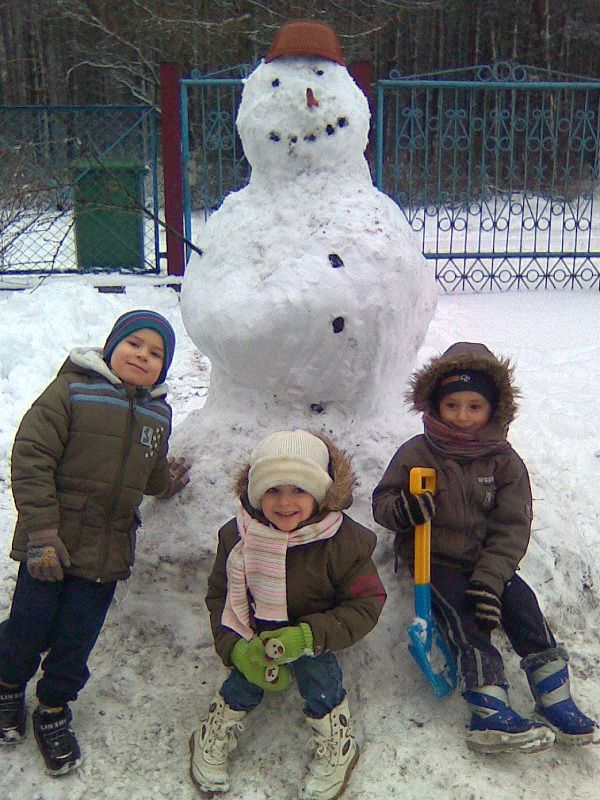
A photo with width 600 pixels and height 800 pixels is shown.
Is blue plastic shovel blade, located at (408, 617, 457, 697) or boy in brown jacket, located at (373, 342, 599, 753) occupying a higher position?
boy in brown jacket, located at (373, 342, 599, 753)

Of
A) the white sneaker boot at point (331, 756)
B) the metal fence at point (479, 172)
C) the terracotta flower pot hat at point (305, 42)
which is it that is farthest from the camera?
the metal fence at point (479, 172)

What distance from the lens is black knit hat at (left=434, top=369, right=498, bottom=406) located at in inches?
94.7

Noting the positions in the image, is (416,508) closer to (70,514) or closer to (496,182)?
(70,514)

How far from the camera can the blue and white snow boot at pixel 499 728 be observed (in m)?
2.07

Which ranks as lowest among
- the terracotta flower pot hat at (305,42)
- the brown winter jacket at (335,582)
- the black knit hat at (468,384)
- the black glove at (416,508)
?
the brown winter jacket at (335,582)

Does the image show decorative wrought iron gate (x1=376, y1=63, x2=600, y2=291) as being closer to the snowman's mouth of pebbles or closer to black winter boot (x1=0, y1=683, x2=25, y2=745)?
the snowman's mouth of pebbles

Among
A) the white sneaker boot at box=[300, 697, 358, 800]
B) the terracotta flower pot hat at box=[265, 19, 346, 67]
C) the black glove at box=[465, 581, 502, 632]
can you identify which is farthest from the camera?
the terracotta flower pot hat at box=[265, 19, 346, 67]

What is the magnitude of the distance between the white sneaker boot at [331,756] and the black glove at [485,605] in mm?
423

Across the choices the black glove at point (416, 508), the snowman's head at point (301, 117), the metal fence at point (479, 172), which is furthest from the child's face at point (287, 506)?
the metal fence at point (479, 172)

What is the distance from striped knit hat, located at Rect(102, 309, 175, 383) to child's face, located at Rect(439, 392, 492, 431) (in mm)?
799

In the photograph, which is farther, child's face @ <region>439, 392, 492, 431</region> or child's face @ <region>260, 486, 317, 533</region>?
child's face @ <region>439, 392, 492, 431</region>

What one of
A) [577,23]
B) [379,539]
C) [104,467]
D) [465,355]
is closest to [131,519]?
[104,467]

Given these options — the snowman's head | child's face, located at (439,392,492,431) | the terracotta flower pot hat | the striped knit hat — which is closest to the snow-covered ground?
child's face, located at (439,392,492,431)

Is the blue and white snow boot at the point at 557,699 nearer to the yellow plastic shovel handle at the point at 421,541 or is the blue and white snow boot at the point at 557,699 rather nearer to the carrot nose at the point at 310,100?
the yellow plastic shovel handle at the point at 421,541
